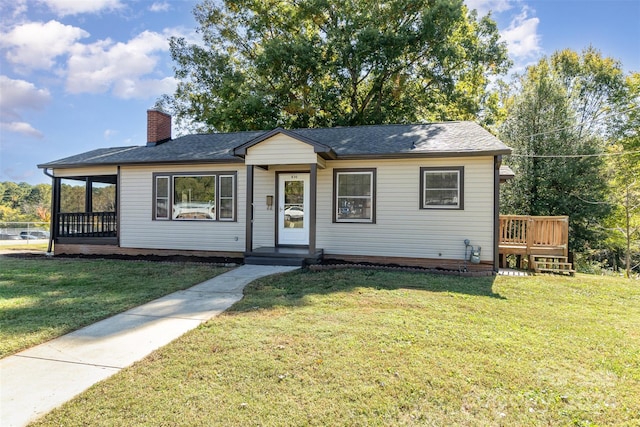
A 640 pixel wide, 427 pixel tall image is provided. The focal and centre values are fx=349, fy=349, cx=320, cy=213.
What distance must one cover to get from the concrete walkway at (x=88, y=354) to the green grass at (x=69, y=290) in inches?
11.2

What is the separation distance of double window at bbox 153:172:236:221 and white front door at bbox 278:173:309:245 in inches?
54.4

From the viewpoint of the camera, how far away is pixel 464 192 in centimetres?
837

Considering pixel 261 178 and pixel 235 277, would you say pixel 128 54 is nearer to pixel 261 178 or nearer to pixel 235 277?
pixel 261 178

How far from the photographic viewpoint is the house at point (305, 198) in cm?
842

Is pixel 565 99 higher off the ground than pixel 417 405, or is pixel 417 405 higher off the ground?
pixel 565 99

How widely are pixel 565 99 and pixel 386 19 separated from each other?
375 inches

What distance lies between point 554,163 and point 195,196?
1602 centimetres

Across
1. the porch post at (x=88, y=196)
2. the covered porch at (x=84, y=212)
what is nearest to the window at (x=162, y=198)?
the covered porch at (x=84, y=212)

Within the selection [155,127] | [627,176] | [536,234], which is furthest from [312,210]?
[627,176]

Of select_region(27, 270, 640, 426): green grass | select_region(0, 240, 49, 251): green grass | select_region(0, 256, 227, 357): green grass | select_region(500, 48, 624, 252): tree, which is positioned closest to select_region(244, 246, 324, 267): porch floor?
select_region(0, 256, 227, 357): green grass

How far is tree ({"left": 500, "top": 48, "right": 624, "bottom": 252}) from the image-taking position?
52.4 feet

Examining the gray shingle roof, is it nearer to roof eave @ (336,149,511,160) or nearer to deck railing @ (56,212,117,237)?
roof eave @ (336,149,511,160)

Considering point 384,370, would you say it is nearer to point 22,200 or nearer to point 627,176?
point 627,176

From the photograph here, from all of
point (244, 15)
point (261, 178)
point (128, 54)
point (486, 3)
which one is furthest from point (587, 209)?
point (128, 54)
